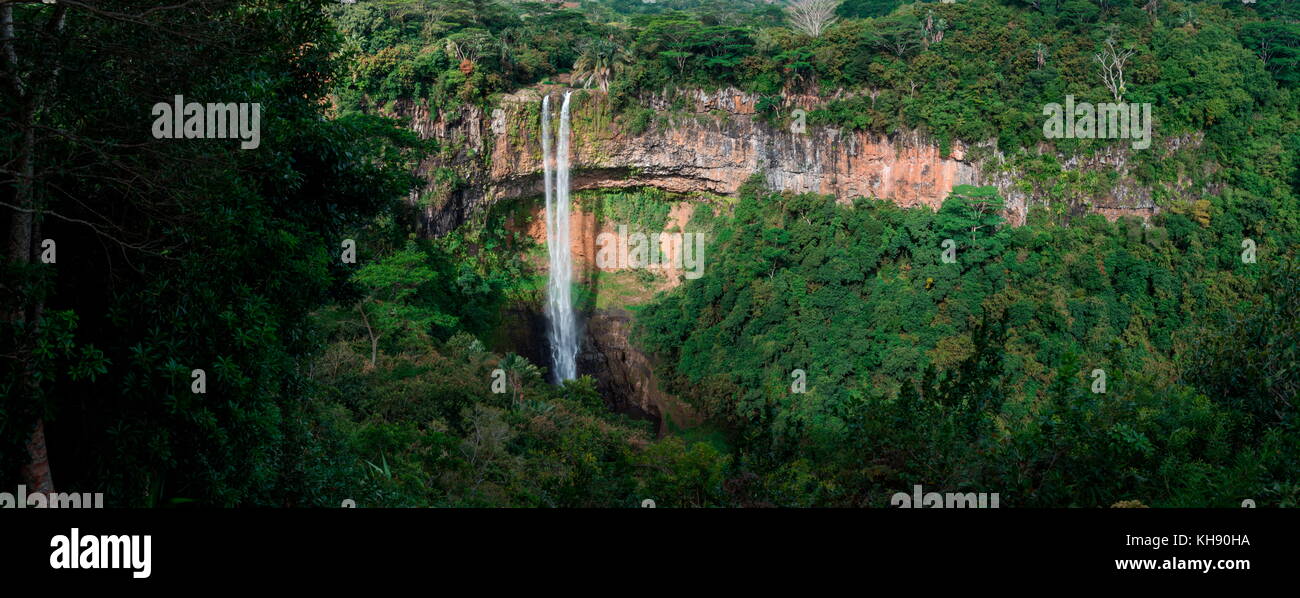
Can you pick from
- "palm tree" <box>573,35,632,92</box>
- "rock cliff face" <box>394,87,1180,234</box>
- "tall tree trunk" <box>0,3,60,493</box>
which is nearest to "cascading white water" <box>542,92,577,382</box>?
"rock cliff face" <box>394,87,1180,234</box>

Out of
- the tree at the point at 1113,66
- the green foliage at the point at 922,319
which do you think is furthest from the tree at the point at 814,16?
the tree at the point at 1113,66

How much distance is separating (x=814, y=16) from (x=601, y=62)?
11.4 metres

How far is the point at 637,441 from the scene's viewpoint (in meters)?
17.5

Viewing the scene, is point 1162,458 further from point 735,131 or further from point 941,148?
point 735,131

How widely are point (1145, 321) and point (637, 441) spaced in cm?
1407

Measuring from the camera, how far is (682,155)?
1180 inches

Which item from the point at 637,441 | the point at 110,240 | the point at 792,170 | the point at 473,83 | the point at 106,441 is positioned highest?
the point at 473,83

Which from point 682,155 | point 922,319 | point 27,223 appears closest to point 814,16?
point 682,155

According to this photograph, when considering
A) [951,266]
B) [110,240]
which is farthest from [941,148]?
[110,240]

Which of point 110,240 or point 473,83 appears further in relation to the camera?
point 473,83

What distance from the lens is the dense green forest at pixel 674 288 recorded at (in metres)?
5.31

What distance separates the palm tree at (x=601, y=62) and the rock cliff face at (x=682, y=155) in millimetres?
686

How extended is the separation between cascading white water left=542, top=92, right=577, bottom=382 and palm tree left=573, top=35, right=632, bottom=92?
3.96 feet

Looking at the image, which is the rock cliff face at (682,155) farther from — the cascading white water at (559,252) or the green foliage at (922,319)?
the green foliage at (922,319)
